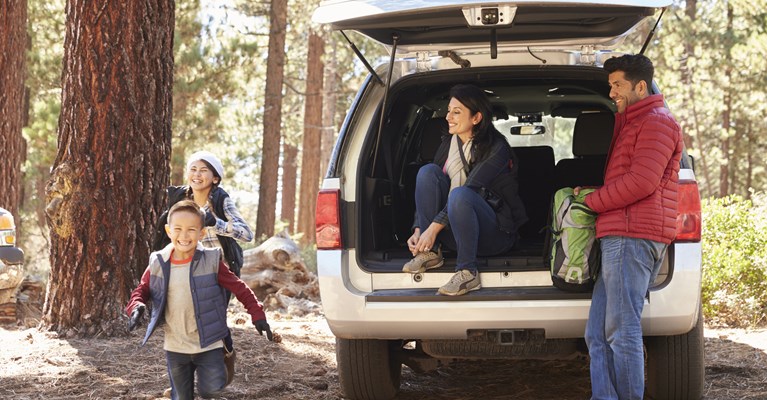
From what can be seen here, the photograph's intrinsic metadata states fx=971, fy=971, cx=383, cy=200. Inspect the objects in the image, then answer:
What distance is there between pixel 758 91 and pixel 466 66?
785 inches

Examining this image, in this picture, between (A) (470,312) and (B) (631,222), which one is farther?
(A) (470,312)

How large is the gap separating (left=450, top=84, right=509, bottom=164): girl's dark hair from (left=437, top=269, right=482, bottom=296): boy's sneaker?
0.80 m

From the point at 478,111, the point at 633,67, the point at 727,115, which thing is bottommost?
the point at 478,111

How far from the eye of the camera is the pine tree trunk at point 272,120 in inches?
702

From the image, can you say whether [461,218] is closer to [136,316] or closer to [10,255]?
[136,316]

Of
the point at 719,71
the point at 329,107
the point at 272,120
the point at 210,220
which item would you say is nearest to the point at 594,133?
the point at 210,220

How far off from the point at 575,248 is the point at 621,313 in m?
0.36

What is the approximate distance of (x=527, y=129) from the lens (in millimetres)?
6871

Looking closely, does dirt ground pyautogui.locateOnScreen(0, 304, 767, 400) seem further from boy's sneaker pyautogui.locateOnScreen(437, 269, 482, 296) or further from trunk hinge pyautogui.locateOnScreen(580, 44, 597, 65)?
trunk hinge pyautogui.locateOnScreen(580, 44, 597, 65)

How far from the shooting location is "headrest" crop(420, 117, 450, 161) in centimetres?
601

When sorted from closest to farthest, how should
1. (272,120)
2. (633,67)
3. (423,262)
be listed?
1. (633,67)
2. (423,262)
3. (272,120)

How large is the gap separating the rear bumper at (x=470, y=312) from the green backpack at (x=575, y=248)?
0.38 feet

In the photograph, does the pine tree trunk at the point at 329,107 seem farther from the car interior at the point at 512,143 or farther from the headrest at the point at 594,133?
the headrest at the point at 594,133

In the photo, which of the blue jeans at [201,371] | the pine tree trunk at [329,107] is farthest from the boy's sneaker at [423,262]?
the pine tree trunk at [329,107]
